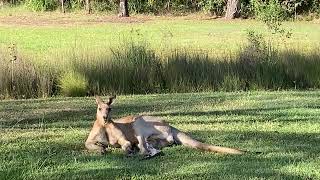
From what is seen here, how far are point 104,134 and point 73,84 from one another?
6419 millimetres

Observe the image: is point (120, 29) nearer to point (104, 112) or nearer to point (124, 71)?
point (124, 71)

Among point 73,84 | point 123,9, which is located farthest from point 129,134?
point 123,9

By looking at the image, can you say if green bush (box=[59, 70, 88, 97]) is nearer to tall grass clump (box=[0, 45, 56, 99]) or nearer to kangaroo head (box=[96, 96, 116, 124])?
tall grass clump (box=[0, 45, 56, 99])

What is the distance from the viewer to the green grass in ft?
19.9

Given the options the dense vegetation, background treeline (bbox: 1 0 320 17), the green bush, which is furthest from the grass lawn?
the green bush

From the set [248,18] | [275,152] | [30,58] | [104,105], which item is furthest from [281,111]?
[248,18]

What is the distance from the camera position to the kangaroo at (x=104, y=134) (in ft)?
22.6

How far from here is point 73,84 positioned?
13.3 metres

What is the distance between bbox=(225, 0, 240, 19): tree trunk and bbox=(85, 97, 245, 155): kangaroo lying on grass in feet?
110

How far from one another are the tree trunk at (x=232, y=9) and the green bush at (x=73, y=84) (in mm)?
27470

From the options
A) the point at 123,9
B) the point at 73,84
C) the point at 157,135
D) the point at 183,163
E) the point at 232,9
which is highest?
the point at 123,9

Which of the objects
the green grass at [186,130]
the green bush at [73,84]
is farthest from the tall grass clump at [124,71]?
the green grass at [186,130]

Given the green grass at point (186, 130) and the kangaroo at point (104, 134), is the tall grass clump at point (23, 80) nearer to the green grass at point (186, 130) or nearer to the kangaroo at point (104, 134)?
the green grass at point (186, 130)

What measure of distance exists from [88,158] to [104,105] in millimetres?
583
